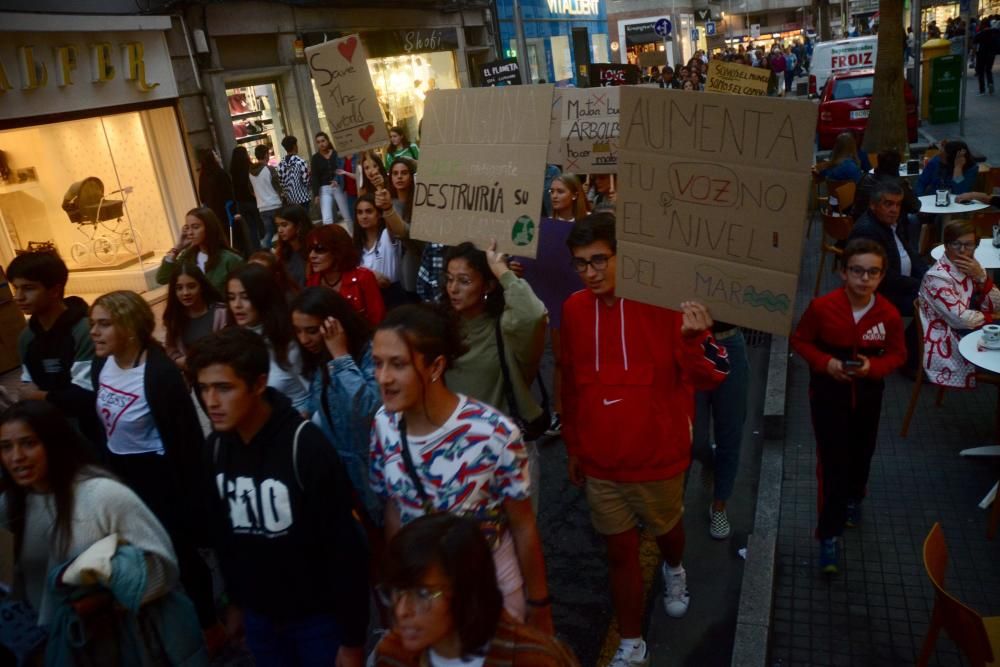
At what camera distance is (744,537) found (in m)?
4.55

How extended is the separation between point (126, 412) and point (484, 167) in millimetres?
2065

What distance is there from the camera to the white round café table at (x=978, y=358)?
4.37m

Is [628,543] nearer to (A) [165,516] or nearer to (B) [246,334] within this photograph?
(B) [246,334]

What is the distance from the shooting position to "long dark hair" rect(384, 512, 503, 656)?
187 cm

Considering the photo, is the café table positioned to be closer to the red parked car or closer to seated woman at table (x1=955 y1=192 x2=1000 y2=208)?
seated woman at table (x1=955 y1=192 x2=1000 y2=208)

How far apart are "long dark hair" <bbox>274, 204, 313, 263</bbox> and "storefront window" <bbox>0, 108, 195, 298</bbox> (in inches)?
234

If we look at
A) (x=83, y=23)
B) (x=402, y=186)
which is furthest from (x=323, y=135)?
(x=402, y=186)

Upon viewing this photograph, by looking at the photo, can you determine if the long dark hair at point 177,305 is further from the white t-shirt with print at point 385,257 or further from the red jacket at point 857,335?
the red jacket at point 857,335

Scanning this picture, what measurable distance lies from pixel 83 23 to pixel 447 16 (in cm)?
1390

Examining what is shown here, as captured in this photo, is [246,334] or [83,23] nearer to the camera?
[246,334]

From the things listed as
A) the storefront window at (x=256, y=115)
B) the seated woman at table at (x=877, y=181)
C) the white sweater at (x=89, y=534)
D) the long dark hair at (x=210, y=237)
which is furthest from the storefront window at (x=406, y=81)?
the white sweater at (x=89, y=534)

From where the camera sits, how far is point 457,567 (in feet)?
6.16

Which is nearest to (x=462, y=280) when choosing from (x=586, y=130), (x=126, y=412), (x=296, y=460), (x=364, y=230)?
(x=296, y=460)

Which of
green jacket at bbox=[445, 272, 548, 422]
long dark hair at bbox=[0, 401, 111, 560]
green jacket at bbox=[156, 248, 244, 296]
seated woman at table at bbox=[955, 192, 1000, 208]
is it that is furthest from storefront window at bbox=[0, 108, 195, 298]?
seated woman at table at bbox=[955, 192, 1000, 208]
